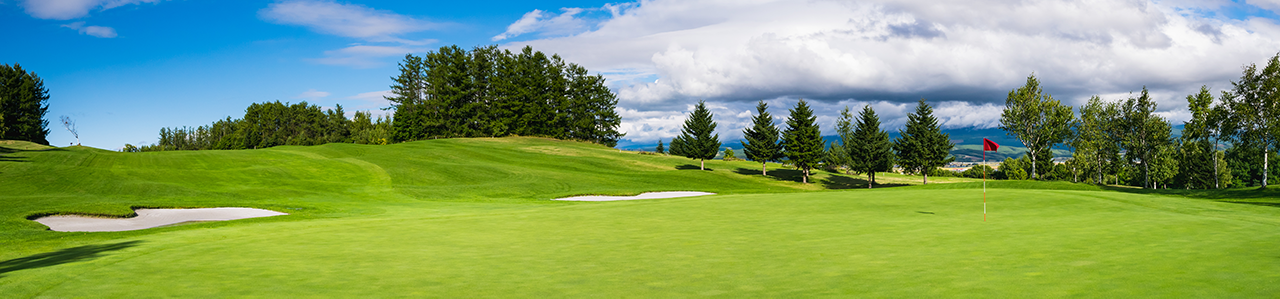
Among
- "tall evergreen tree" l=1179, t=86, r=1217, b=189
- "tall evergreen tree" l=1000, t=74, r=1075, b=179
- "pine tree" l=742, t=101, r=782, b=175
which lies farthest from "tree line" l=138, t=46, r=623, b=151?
"tall evergreen tree" l=1179, t=86, r=1217, b=189

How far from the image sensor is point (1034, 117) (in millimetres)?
68438

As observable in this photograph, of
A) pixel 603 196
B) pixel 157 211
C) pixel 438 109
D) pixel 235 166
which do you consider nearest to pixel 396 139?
pixel 438 109

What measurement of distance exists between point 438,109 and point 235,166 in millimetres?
63079

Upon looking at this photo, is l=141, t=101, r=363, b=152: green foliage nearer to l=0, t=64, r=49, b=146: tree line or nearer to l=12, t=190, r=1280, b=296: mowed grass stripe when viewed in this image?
l=0, t=64, r=49, b=146: tree line

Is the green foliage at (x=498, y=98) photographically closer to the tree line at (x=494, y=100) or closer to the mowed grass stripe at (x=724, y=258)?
the tree line at (x=494, y=100)

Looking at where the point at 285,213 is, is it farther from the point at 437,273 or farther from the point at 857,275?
the point at 857,275

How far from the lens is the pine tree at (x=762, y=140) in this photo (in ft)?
187

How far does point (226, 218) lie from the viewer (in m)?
21.1

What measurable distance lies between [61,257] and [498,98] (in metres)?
88.7

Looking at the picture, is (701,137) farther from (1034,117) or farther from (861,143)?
(1034,117)

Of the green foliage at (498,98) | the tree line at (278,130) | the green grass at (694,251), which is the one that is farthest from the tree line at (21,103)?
the green grass at (694,251)

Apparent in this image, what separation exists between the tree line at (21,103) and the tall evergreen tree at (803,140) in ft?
365

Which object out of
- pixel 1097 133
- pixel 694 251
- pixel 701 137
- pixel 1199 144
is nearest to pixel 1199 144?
pixel 1199 144

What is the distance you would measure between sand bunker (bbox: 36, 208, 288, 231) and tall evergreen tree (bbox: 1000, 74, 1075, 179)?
73556 millimetres
